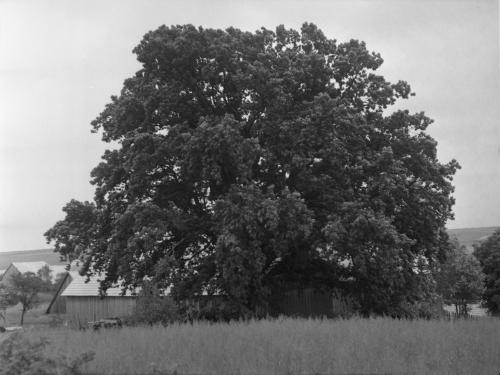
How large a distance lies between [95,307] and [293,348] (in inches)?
1972

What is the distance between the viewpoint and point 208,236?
2948 centimetres

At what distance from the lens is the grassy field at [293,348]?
12977 mm

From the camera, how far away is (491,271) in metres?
61.9

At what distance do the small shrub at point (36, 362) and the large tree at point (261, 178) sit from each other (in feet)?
39.7

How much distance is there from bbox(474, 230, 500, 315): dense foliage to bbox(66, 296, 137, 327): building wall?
35663 millimetres

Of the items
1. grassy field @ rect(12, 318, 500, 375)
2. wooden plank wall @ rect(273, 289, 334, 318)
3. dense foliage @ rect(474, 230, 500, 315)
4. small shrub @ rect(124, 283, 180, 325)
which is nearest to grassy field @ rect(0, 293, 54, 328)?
wooden plank wall @ rect(273, 289, 334, 318)

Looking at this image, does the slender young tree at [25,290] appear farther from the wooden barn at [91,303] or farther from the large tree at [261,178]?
the large tree at [261,178]

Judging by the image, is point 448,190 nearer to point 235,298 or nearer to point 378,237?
point 378,237

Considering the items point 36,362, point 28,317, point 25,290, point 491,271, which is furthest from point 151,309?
point 28,317

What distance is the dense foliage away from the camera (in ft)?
197

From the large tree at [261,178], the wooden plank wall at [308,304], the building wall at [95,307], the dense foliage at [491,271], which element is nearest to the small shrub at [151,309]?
the large tree at [261,178]

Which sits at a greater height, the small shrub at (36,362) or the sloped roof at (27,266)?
the sloped roof at (27,266)

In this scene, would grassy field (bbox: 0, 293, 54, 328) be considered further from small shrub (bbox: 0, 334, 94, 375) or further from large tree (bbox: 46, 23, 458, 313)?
small shrub (bbox: 0, 334, 94, 375)

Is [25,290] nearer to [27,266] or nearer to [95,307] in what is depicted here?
[95,307]
